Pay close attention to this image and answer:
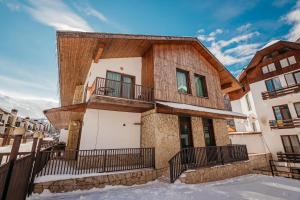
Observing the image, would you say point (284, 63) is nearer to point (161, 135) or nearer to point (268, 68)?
point (268, 68)

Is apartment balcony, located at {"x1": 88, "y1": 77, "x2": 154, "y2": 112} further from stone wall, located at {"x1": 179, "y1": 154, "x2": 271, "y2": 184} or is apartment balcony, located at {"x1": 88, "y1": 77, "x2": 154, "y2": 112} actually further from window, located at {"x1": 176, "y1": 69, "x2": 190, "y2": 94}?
stone wall, located at {"x1": 179, "y1": 154, "x2": 271, "y2": 184}

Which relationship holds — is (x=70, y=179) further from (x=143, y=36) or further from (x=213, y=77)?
(x=213, y=77)

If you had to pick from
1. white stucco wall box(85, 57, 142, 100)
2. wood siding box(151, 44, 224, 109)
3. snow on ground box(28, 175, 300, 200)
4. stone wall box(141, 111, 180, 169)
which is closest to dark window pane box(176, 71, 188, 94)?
wood siding box(151, 44, 224, 109)

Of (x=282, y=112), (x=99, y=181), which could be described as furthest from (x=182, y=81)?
(x=282, y=112)

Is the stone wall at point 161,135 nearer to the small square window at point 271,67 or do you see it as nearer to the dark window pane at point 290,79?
the dark window pane at point 290,79

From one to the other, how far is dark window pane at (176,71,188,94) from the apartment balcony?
261 centimetres

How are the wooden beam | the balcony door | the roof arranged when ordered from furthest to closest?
the roof, the balcony door, the wooden beam

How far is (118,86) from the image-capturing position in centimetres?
925

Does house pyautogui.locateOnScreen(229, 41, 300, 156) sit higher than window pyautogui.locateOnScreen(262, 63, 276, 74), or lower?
lower

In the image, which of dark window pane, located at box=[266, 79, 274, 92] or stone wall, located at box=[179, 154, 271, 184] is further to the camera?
dark window pane, located at box=[266, 79, 274, 92]

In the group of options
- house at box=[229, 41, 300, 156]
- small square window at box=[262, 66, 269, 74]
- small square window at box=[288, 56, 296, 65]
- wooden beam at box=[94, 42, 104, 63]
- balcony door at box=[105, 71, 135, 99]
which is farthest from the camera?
small square window at box=[262, 66, 269, 74]

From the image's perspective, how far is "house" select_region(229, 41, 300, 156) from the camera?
54.1 ft

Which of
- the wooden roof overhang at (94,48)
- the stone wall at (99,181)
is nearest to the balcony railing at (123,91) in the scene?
the wooden roof overhang at (94,48)

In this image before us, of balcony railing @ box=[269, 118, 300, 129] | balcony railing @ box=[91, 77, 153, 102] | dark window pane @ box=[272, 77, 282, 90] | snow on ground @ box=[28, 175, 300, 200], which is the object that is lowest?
snow on ground @ box=[28, 175, 300, 200]
